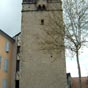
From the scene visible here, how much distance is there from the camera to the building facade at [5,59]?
27864 millimetres

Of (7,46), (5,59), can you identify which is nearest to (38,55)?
(5,59)

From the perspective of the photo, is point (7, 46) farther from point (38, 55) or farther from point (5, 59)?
point (38, 55)

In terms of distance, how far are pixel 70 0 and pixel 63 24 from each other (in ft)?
6.65

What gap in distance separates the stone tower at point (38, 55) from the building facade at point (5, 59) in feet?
9.03

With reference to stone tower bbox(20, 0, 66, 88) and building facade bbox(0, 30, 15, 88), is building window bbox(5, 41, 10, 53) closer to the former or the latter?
building facade bbox(0, 30, 15, 88)

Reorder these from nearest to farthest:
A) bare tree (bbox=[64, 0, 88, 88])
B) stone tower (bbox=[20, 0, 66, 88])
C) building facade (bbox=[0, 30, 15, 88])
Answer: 1. bare tree (bbox=[64, 0, 88, 88])
2. stone tower (bbox=[20, 0, 66, 88])
3. building facade (bbox=[0, 30, 15, 88])

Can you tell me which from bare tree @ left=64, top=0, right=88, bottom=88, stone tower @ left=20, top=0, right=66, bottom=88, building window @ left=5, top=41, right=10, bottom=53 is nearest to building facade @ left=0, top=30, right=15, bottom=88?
building window @ left=5, top=41, right=10, bottom=53

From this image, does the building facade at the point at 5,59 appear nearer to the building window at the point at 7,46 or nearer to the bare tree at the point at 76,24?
the building window at the point at 7,46

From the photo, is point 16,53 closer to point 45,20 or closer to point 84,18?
point 45,20

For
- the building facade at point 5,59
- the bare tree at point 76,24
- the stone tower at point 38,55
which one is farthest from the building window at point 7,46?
the bare tree at point 76,24

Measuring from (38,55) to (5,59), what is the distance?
4.81 metres

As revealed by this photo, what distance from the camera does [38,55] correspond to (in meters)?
27.8

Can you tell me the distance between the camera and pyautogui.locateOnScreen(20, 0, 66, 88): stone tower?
2656 cm

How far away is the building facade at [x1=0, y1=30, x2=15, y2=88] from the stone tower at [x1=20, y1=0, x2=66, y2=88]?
2.75m
